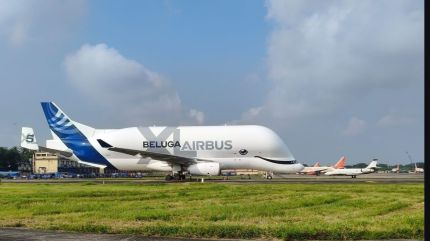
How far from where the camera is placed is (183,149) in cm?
5366

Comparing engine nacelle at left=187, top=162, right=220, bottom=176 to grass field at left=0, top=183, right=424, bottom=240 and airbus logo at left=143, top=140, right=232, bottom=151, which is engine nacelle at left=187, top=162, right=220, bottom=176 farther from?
grass field at left=0, top=183, right=424, bottom=240

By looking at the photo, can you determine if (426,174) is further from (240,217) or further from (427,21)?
(240,217)

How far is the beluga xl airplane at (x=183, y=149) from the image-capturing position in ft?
170

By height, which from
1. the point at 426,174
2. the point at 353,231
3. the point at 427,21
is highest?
the point at 427,21

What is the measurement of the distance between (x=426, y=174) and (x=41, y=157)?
171m

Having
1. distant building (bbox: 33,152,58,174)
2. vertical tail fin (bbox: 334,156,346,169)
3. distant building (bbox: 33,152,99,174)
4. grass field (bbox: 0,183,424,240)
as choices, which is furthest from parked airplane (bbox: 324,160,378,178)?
distant building (bbox: 33,152,58,174)

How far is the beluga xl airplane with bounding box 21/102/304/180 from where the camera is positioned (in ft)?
170

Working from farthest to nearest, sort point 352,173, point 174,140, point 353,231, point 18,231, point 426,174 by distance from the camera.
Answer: point 352,173 < point 174,140 < point 18,231 < point 353,231 < point 426,174

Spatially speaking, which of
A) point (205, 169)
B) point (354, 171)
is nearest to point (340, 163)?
point (354, 171)

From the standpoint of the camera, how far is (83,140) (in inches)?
2267

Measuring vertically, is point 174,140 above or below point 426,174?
above

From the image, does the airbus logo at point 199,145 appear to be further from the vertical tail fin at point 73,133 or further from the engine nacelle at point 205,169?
the vertical tail fin at point 73,133

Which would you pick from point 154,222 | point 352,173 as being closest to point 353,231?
point 154,222

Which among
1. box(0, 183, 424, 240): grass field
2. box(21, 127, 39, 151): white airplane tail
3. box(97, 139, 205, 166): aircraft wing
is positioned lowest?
box(0, 183, 424, 240): grass field
